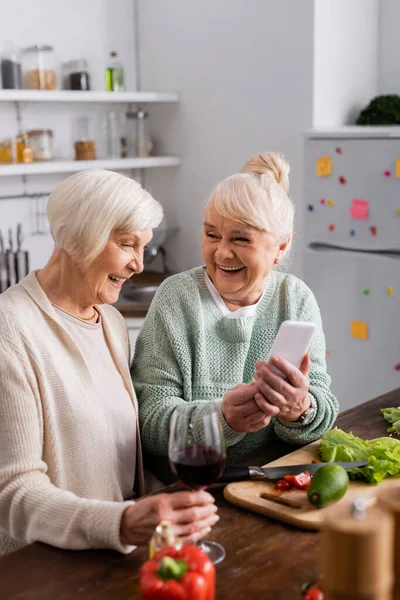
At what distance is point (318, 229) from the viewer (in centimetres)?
389

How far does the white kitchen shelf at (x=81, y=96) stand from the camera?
3719mm

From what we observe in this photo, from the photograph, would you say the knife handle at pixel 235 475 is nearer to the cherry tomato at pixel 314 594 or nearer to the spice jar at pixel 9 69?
the cherry tomato at pixel 314 594

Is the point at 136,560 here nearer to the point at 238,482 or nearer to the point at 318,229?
the point at 238,482

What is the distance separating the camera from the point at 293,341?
1.61m

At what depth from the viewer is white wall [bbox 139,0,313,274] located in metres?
3.95

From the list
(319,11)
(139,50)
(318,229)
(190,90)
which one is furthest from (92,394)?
(139,50)

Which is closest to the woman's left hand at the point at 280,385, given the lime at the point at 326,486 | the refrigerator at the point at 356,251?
the lime at the point at 326,486

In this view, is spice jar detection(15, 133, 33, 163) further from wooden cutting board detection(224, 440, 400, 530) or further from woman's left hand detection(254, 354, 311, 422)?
wooden cutting board detection(224, 440, 400, 530)

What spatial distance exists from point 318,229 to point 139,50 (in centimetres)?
167

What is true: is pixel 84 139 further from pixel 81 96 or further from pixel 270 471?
pixel 270 471

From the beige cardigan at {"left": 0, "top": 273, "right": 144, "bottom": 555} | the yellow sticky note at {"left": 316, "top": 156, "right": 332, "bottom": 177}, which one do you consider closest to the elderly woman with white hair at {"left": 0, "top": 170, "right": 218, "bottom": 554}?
the beige cardigan at {"left": 0, "top": 273, "right": 144, "bottom": 555}

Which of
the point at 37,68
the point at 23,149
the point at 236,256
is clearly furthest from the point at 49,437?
the point at 37,68

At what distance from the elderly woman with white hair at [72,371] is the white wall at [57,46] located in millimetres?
2375

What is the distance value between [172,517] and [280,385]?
45cm
